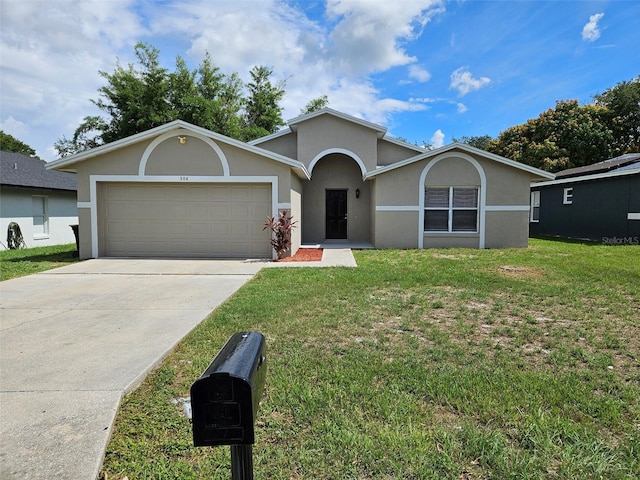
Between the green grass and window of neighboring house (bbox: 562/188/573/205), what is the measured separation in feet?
71.2

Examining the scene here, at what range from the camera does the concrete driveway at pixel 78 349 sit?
2531 mm

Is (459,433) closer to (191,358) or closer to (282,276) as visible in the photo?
(191,358)

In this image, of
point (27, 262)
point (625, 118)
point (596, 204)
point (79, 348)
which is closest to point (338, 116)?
point (27, 262)

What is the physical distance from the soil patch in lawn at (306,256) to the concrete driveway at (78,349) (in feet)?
8.99

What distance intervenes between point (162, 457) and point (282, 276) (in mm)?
6307

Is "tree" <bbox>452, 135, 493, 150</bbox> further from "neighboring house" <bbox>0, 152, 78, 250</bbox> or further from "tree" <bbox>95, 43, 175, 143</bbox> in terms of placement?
"neighboring house" <bbox>0, 152, 78, 250</bbox>

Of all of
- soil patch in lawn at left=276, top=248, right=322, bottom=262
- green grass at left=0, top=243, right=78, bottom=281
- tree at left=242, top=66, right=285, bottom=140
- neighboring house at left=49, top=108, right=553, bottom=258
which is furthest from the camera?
tree at left=242, top=66, right=285, bottom=140

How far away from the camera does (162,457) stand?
99.0 inches

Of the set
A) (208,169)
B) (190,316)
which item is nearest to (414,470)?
(190,316)

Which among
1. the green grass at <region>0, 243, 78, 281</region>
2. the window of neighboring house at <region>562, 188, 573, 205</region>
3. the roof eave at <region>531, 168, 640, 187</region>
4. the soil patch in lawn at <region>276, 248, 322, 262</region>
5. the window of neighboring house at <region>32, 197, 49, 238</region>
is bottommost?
the green grass at <region>0, 243, 78, 281</region>

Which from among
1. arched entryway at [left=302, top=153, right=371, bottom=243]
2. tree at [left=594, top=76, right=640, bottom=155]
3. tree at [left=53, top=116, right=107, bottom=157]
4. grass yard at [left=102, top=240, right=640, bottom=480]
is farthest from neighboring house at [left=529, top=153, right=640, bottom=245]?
tree at [left=53, top=116, right=107, bottom=157]

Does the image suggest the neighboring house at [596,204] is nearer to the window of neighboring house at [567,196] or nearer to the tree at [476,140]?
the window of neighboring house at [567,196]

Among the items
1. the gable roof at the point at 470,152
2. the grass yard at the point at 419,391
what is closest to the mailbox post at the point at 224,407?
the grass yard at the point at 419,391

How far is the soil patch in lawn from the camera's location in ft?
38.5
